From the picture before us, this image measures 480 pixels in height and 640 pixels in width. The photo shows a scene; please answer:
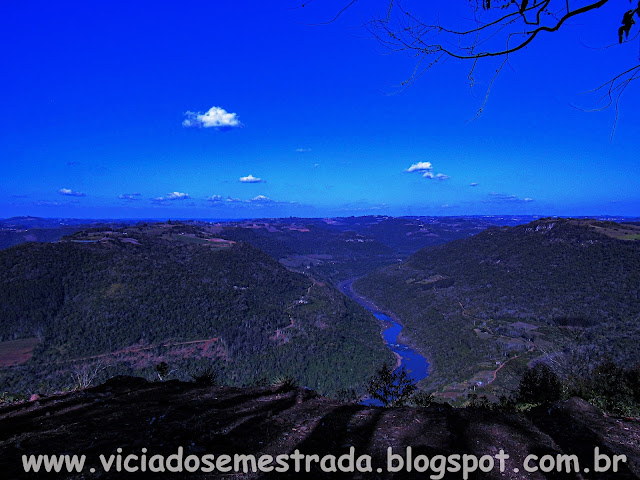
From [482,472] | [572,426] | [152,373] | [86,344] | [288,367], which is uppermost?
[482,472]

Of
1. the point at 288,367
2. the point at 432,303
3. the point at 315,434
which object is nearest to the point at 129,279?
the point at 288,367

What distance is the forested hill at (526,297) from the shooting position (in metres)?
47.4

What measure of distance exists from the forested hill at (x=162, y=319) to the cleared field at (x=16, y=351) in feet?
1.30

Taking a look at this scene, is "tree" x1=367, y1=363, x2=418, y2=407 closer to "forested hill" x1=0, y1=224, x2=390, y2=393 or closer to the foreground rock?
the foreground rock

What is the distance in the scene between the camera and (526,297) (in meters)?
67.0

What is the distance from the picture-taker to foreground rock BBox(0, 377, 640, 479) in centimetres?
353

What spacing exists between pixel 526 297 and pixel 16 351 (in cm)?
9072

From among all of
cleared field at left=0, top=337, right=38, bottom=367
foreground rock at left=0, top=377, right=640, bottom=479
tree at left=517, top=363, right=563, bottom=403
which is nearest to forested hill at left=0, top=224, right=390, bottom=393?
cleared field at left=0, top=337, right=38, bottom=367

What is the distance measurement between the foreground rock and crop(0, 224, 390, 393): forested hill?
115 ft

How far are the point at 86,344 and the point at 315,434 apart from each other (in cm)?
5666

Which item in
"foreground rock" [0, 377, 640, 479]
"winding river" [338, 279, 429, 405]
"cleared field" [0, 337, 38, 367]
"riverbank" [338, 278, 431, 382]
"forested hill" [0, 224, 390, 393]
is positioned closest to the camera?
"foreground rock" [0, 377, 640, 479]

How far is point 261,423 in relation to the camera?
4551 mm

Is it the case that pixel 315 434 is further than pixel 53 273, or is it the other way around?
pixel 53 273

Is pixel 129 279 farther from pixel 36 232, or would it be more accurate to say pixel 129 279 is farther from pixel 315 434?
pixel 36 232
